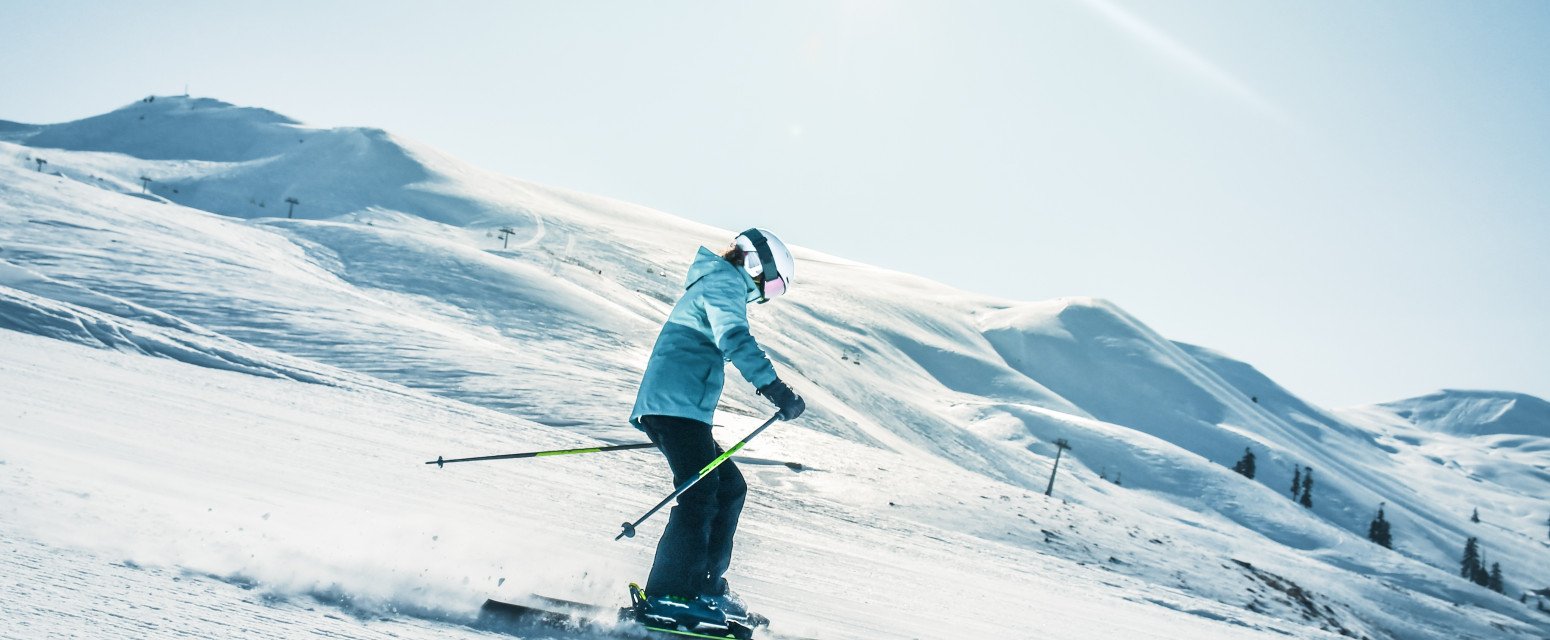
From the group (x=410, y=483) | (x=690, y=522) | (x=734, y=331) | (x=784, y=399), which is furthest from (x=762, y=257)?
(x=410, y=483)

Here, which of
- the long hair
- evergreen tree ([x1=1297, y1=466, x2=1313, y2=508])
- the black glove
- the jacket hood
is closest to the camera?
the black glove

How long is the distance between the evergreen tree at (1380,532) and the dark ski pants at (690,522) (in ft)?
395

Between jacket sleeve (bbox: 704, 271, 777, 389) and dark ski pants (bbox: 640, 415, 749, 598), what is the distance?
17.2 inches

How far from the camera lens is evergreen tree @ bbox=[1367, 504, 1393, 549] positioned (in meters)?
95.0

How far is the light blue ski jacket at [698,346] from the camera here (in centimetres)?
361

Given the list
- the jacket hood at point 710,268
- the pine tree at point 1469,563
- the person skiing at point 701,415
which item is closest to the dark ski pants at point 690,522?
the person skiing at point 701,415

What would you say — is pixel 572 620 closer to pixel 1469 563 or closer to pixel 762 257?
pixel 762 257

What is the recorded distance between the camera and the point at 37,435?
14.7 ft

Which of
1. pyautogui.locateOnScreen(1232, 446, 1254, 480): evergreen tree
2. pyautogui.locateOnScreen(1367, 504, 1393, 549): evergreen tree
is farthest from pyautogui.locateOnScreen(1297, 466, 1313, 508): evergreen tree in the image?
pyautogui.locateOnScreen(1367, 504, 1393, 549): evergreen tree

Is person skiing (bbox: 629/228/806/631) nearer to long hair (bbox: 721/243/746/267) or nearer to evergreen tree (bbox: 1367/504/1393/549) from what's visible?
long hair (bbox: 721/243/746/267)

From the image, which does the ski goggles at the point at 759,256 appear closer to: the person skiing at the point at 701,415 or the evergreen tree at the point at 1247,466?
the person skiing at the point at 701,415

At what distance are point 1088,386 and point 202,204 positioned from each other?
118293mm

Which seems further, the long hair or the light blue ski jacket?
the long hair

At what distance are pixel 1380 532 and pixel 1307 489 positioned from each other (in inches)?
352
